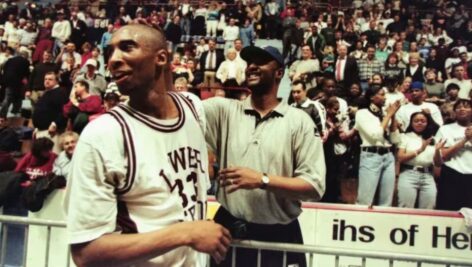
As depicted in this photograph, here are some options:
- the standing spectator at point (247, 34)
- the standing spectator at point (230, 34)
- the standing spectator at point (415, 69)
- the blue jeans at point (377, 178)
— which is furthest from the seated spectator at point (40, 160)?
the standing spectator at point (247, 34)

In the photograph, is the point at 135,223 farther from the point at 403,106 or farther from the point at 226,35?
the point at 226,35

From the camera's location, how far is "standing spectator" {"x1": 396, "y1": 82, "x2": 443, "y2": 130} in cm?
766

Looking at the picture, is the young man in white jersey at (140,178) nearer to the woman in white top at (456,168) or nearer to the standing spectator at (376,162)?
the woman in white top at (456,168)

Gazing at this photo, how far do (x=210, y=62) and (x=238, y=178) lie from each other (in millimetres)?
10317

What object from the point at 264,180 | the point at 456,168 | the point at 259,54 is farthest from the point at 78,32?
the point at 264,180

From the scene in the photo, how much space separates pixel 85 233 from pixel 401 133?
224 inches

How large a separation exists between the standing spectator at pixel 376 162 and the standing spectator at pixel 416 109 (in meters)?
0.38

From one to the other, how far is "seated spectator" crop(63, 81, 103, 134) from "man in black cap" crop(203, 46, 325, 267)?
4765 mm

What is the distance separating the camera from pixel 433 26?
15938 mm

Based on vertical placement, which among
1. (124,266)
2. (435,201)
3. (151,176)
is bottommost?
(435,201)

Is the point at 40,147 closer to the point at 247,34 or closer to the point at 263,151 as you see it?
the point at 263,151

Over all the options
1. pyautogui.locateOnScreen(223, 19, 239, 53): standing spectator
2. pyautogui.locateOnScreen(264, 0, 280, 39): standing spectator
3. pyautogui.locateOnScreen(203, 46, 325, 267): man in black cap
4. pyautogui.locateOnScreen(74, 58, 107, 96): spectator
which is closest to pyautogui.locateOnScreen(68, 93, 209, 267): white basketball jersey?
pyautogui.locateOnScreen(203, 46, 325, 267): man in black cap

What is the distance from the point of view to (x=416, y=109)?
7992 millimetres

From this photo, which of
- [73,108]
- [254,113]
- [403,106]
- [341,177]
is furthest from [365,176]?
[254,113]
